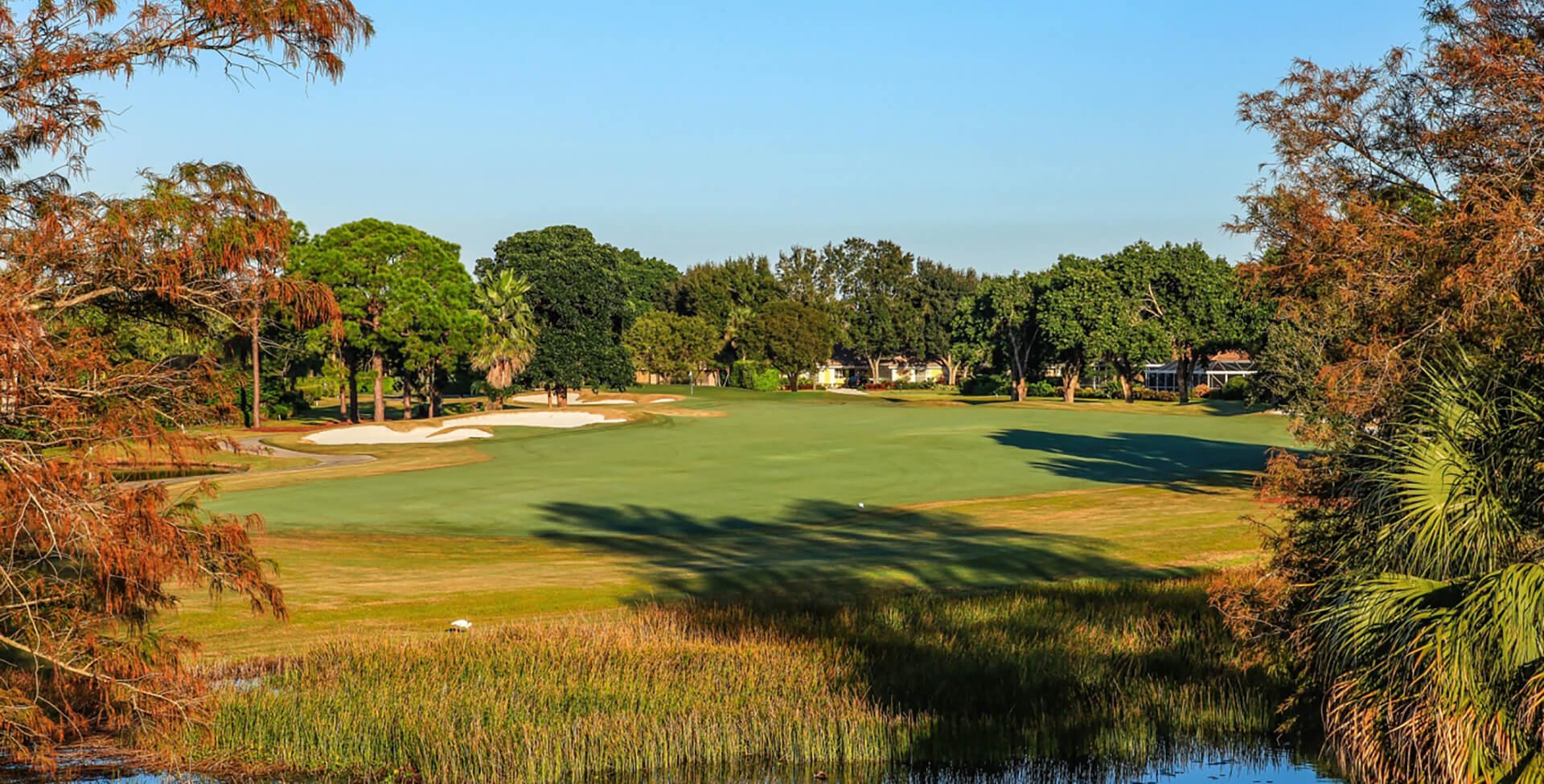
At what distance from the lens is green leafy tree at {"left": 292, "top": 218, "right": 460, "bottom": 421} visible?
268ft

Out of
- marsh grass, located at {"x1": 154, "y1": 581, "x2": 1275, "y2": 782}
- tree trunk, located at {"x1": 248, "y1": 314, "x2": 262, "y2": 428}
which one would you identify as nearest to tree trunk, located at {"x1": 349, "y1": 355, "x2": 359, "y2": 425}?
tree trunk, located at {"x1": 248, "y1": 314, "x2": 262, "y2": 428}

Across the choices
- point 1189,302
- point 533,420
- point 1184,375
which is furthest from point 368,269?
point 1184,375

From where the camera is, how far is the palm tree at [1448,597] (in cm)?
970

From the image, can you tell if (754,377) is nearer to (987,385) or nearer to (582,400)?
(987,385)

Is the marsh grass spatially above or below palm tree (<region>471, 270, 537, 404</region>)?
below

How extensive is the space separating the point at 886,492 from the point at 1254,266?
84.9 feet

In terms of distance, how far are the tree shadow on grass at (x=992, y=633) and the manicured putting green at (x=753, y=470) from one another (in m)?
5.93

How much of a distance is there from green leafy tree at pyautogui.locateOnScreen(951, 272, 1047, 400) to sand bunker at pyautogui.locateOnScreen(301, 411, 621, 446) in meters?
52.0

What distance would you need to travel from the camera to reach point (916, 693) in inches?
640

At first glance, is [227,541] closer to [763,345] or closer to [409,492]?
[409,492]

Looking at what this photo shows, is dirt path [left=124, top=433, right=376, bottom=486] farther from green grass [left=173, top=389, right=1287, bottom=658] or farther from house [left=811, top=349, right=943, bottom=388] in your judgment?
house [left=811, top=349, right=943, bottom=388]

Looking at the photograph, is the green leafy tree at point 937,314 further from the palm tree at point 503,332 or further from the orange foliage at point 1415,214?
the orange foliage at point 1415,214

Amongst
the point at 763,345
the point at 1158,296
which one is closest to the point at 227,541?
the point at 1158,296

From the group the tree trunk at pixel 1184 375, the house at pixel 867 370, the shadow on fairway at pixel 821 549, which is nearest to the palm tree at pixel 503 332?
the tree trunk at pixel 1184 375
